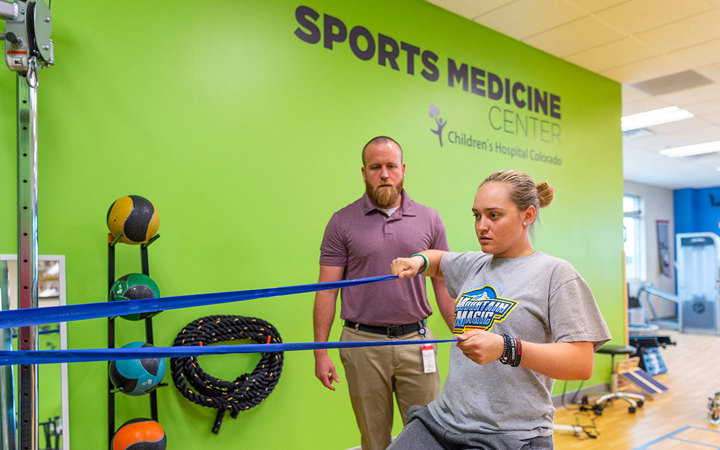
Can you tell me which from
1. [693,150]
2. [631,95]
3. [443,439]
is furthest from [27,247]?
[693,150]

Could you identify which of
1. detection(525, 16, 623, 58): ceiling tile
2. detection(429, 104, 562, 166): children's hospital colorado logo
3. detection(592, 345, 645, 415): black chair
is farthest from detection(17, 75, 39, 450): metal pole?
detection(592, 345, 645, 415): black chair

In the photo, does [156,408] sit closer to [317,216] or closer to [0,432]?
[0,432]

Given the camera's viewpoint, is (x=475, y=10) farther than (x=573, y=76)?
No

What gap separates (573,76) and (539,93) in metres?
0.60

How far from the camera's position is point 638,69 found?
5059 mm

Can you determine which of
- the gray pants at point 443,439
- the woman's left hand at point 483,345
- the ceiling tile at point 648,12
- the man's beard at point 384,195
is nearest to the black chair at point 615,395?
the ceiling tile at point 648,12

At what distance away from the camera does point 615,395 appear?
4.75m

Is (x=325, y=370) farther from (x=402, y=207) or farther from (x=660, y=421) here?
(x=660, y=421)

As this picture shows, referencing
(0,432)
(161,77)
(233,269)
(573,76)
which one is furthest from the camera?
(573,76)

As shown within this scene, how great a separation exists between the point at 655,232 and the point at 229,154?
11.2m

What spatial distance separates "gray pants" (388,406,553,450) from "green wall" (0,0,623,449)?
59.3 inches

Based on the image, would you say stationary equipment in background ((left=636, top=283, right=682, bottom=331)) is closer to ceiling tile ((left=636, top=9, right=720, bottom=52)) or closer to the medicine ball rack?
ceiling tile ((left=636, top=9, right=720, bottom=52))

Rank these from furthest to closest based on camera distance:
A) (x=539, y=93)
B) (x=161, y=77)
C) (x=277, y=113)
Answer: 1. (x=539, y=93)
2. (x=277, y=113)
3. (x=161, y=77)

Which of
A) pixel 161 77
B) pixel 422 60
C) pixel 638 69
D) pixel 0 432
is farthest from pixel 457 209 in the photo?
pixel 0 432
